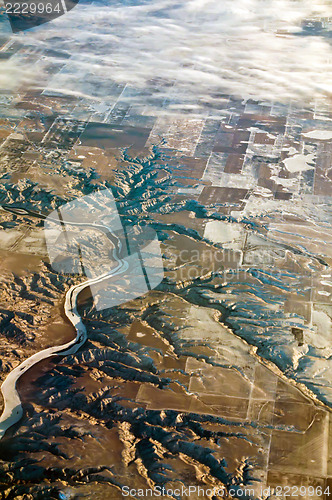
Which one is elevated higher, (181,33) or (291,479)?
(181,33)

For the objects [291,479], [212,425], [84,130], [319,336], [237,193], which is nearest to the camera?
[291,479]

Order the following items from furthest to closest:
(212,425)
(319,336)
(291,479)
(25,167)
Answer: (25,167), (319,336), (212,425), (291,479)

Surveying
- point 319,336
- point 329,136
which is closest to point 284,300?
point 319,336

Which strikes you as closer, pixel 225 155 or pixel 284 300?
pixel 284 300

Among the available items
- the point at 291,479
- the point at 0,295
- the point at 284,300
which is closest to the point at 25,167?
the point at 0,295

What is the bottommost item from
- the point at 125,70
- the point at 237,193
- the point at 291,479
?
the point at 291,479

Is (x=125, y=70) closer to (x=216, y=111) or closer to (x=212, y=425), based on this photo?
(x=216, y=111)
